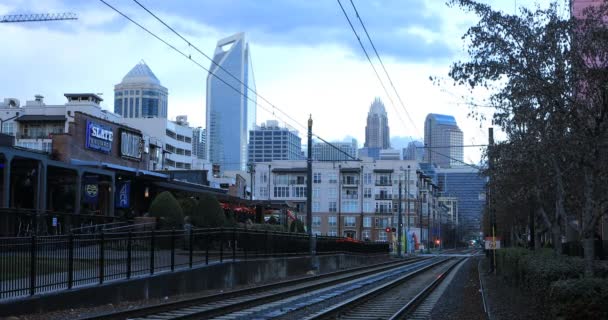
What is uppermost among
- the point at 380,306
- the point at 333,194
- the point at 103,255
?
the point at 333,194

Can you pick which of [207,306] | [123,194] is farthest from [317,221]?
[207,306]

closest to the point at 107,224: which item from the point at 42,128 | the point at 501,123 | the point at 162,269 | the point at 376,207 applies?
the point at 162,269

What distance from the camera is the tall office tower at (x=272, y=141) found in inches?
2472

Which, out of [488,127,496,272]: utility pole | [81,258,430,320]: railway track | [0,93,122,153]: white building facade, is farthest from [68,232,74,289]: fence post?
[0,93,122,153]: white building facade

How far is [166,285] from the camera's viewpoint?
65.0ft

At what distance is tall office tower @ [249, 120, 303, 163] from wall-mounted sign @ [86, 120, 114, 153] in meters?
21.6

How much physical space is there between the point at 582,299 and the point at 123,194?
35473 mm

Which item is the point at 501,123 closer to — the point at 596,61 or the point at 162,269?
the point at 596,61

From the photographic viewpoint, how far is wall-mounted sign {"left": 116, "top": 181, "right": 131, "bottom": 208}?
139 ft

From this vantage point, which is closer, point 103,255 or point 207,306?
point 103,255

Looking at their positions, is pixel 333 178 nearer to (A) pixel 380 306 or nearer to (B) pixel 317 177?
(B) pixel 317 177

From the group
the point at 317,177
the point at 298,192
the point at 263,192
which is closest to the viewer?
the point at 298,192

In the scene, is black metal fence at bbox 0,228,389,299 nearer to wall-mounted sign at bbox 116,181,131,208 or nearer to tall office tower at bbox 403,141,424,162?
tall office tower at bbox 403,141,424,162

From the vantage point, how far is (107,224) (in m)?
30.3
